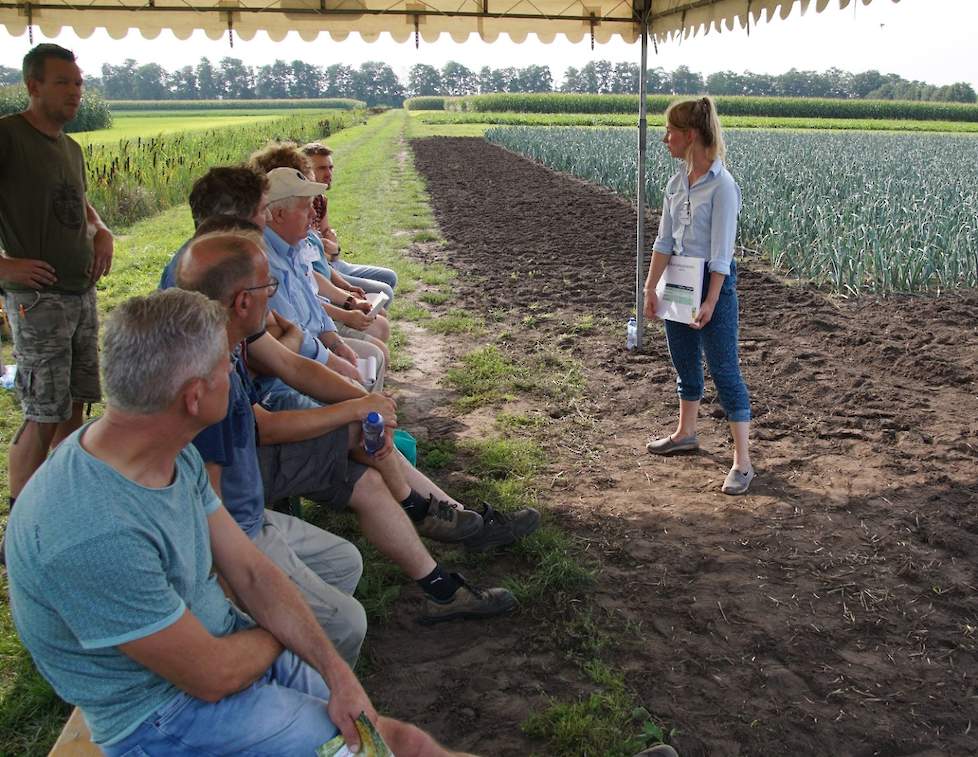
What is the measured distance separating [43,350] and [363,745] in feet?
8.56

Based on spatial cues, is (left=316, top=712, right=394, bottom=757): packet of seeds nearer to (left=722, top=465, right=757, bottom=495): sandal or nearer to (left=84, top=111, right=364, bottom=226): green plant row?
(left=722, top=465, right=757, bottom=495): sandal

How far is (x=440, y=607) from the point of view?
3010mm

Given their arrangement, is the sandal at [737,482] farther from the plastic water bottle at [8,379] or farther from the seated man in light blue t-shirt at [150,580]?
the plastic water bottle at [8,379]

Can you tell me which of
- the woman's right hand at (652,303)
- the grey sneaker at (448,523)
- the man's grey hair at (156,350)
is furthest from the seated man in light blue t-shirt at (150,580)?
the woman's right hand at (652,303)

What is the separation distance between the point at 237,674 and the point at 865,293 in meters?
7.09

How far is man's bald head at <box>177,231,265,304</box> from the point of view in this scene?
2391 mm

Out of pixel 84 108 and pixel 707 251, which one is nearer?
pixel 707 251

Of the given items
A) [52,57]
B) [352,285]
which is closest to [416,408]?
[352,285]

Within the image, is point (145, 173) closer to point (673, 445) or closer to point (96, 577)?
point (673, 445)

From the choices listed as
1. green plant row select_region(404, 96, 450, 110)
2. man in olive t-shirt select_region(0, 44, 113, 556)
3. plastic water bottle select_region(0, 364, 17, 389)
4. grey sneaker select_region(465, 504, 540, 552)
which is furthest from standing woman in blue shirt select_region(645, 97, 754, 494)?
green plant row select_region(404, 96, 450, 110)

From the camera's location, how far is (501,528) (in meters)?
3.50

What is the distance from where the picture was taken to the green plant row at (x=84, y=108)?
29817 millimetres

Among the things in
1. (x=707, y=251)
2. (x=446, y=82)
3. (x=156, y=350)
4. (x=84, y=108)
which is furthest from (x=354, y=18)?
(x=446, y=82)

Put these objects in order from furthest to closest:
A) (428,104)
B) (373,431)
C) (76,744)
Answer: (428,104) < (373,431) < (76,744)
